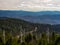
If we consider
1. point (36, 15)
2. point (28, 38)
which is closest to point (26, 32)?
point (28, 38)

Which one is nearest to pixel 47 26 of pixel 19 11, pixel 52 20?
pixel 52 20

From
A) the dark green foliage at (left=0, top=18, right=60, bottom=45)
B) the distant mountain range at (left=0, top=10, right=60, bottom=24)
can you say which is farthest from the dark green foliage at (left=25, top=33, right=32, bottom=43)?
the distant mountain range at (left=0, top=10, right=60, bottom=24)

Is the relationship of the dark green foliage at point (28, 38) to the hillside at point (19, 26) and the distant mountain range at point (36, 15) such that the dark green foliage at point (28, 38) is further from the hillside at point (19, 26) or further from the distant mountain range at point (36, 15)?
the distant mountain range at point (36, 15)

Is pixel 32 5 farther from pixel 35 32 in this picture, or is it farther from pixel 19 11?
A: pixel 35 32

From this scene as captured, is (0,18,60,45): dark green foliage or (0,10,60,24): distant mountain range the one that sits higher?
(0,10,60,24): distant mountain range

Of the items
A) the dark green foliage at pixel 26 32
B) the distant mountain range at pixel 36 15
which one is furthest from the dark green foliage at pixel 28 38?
the distant mountain range at pixel 36 15

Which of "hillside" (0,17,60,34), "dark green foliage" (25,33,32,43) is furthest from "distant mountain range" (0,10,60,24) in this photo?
"dark green foliage" (25,33,32,43)

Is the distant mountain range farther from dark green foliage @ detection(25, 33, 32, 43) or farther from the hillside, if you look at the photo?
dark green foliage @ detection(25, 33, 32, 43)

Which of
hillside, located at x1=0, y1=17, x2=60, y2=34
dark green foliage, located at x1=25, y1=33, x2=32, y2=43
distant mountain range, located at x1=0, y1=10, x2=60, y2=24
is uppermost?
distant mountain range, located at x1=0, y1=10, x2=60, y2=24

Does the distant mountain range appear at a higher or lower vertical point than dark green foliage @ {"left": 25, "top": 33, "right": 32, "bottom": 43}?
higher
